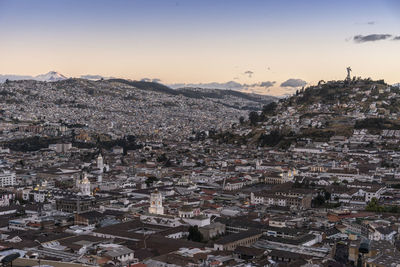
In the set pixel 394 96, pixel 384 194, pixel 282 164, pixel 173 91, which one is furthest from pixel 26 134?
pixel 173 91

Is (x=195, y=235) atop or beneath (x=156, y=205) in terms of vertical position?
beneath

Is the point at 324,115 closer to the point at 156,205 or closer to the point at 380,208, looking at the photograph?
the point at 380,208

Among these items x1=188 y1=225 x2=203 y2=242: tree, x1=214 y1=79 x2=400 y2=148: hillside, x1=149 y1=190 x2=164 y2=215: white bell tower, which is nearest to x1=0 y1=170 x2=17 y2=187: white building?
x1=149 y1=190 x2=164 y2=215: white bell tower

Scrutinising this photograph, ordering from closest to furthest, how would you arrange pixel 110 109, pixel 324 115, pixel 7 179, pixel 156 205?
pixel 156 205 < pixel 7 179 < pixel 324 115 < pixel 110 109

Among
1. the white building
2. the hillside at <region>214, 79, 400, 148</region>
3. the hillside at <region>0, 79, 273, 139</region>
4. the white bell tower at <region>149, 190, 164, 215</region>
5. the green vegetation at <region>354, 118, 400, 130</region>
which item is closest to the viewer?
the white bell tower at <region>149, 190, 164, 215</region>

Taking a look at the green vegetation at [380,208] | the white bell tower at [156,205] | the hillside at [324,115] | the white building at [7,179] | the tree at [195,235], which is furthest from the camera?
the hillside at [324,115]

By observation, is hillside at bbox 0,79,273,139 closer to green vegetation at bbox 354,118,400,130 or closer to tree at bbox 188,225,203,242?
green vegetation at bbox 354,118,400,130

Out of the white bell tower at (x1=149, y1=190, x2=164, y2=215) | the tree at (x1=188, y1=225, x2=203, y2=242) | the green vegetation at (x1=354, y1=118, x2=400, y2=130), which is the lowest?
the tree at (x1=188, y1=225, x2=203, y2=242)

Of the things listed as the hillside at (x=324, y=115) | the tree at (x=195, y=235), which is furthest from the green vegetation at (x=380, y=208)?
the hillside at (x=324, y=115)

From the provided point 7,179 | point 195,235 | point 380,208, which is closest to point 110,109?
point 7,179

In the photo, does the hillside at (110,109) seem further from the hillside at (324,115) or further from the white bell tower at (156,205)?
the white bell tower at (156,205)

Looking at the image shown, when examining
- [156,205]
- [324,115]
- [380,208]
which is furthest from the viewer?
[324,115]

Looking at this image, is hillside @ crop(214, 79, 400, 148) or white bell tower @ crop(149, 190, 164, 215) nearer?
white bell tower @ crop(149, 190, 164, 215)
